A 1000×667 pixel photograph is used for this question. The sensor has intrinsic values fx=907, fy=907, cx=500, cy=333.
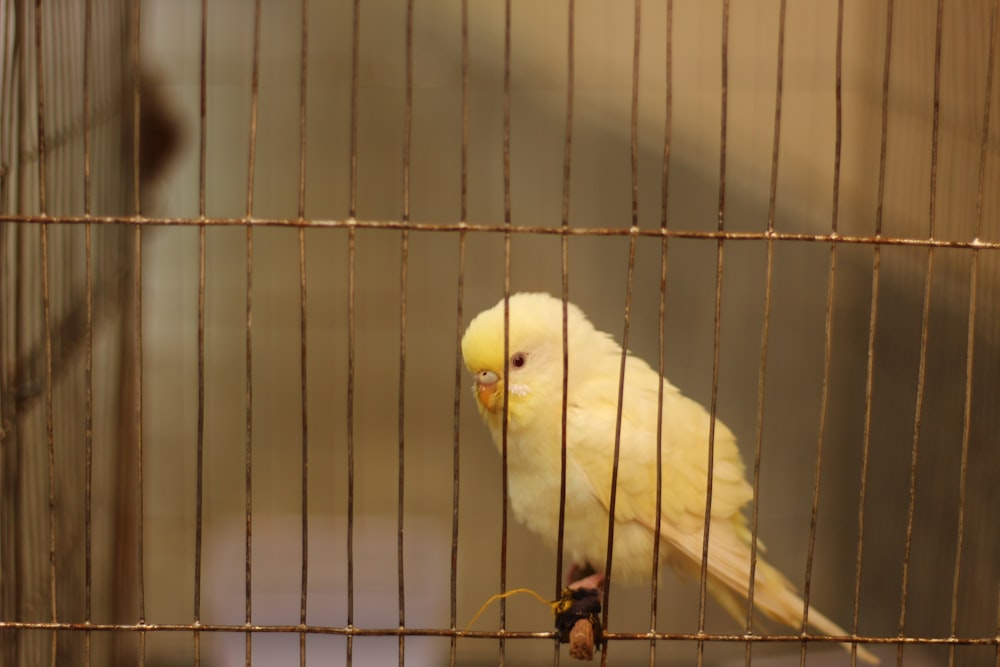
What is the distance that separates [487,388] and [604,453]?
0.63 ft

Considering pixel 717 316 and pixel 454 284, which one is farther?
pixel 454 284

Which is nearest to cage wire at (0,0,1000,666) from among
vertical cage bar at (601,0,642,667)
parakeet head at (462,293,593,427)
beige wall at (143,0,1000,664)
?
beige wall at (143,0,1000,664)

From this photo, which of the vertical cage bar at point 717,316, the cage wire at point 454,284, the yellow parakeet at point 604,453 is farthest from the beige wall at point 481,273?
the vertical cage bar at point 717,316

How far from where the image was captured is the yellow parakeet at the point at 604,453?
130 centimetres

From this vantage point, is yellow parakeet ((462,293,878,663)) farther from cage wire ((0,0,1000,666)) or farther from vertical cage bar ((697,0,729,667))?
cage wire ((0,0,1000,666))

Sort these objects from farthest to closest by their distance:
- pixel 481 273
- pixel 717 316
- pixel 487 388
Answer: pixel 481 273 → pixel 487 388 → pixel 717 316

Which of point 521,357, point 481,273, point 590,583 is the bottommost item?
A: point 590,583

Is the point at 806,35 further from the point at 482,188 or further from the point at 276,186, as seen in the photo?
the point at 276,186

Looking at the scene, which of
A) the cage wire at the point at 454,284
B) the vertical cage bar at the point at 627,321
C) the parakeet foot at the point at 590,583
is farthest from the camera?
the cage wire at the point at 454,284

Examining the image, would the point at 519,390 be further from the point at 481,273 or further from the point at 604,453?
the point at 481,273

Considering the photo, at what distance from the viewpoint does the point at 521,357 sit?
1.31 meters

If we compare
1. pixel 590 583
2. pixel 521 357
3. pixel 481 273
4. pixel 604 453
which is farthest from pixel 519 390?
pixel 481 273

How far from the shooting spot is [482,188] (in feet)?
6.79

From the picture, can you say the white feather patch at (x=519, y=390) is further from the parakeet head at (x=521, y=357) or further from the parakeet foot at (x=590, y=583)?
the parakeet foot at (x=590, y=583)
